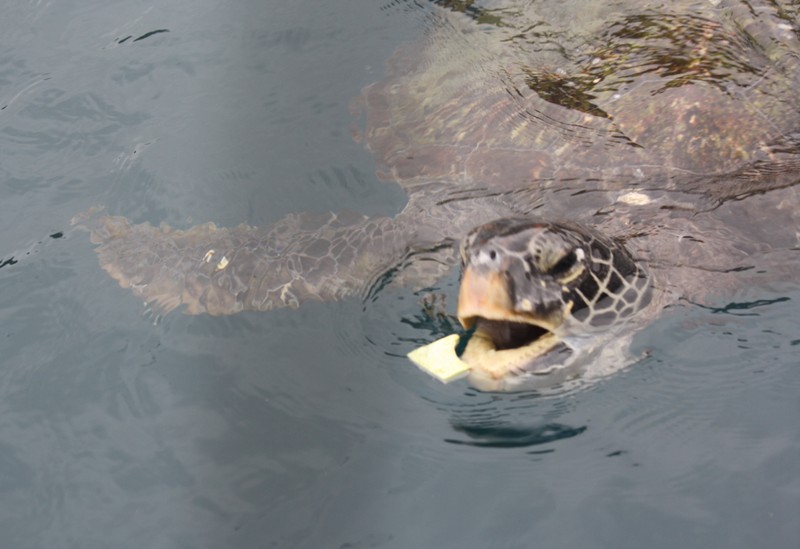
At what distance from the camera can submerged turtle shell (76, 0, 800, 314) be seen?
3844mm

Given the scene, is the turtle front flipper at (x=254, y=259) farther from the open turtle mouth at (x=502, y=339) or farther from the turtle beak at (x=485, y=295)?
the turtle beak at (x=485, y=295)

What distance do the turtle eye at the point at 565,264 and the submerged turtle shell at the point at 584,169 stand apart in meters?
0.69

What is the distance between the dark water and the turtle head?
0.20 meters

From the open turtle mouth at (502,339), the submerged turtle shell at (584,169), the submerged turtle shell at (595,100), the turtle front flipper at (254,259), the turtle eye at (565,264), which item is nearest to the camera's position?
the open turtle mouth at (502,339)

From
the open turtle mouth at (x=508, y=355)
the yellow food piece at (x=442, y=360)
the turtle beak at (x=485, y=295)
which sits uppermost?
the turtle beak at (x=485, y=295)

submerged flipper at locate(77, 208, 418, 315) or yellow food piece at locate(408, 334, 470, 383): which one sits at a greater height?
yellow food piece at locate(408, 334, 470, 383)

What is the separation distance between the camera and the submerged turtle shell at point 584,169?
3.84 metres

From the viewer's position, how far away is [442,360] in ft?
10.7

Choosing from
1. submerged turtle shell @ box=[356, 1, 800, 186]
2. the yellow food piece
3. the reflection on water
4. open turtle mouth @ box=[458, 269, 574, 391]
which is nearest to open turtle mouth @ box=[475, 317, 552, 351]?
open turtle mouth @ box=[458, 269, 574, 391]

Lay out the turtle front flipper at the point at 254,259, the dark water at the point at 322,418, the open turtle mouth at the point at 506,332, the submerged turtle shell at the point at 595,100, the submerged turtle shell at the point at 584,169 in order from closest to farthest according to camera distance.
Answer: the dark water at the point at 322,418
the open turtle mouth at the point at 506,332
the submerged turtle shell at the point at 584,169
the submerged turtle shell at the point at 595,100
the turtle front flipper at the point at 254,259

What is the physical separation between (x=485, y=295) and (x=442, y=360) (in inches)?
17.3

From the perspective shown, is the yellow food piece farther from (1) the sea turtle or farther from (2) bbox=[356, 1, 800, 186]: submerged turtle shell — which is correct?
(2) bbox=[356, 1, 800, 186]: submerged turtle shell

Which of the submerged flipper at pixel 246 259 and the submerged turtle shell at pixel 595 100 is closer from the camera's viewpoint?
the submerged turtle shell at pixel 595 100

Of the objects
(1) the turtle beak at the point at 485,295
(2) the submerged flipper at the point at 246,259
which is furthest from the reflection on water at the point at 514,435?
(2) the submerged flipper at the point at 246,259
